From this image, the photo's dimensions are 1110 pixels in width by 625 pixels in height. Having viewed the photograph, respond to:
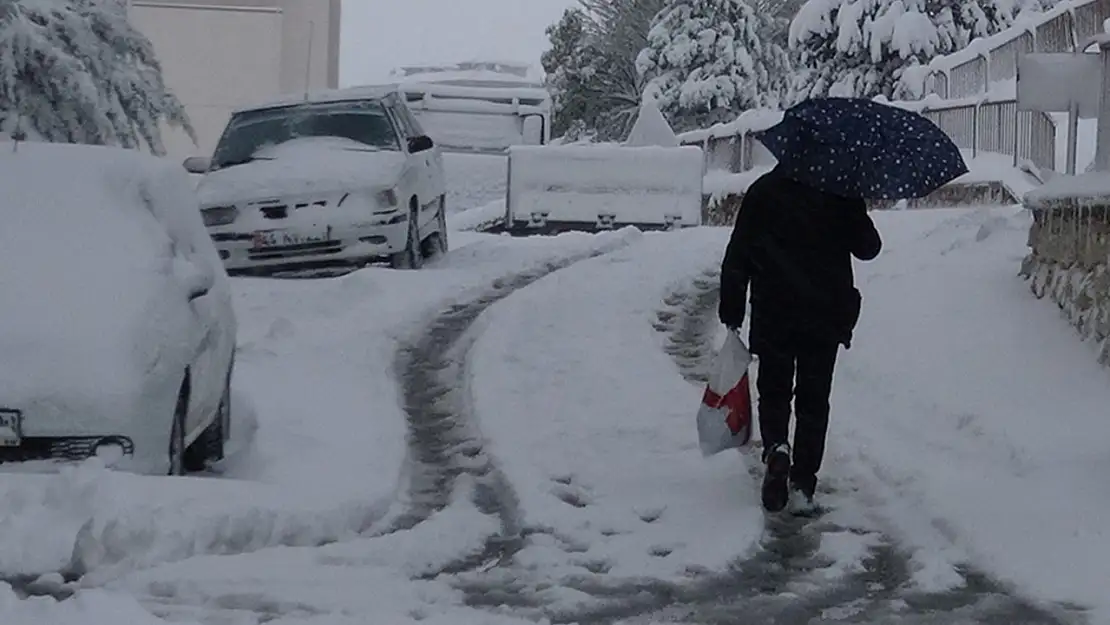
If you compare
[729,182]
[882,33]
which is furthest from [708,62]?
[729,182]

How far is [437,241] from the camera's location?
58.7 feet

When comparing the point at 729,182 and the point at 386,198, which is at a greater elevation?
the point at 386,198

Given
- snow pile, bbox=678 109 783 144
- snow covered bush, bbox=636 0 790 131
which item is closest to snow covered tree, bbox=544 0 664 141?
snow covered bush, bbox=636 0 790 131

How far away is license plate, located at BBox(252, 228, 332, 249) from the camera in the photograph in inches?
603

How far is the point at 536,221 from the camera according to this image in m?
22.1

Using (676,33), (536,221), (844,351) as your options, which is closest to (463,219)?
(536,221)

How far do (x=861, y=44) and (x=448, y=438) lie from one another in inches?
1319

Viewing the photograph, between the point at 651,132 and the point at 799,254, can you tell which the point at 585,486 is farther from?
the point at 651,132

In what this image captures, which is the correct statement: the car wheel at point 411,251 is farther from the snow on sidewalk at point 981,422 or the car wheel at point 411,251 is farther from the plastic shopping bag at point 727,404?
the plastic shopping bag at point 727,404

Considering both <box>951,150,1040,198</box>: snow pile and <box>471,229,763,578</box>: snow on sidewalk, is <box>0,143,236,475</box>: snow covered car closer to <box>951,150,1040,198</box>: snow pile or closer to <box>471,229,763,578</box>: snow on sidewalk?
<box>471,229,763,578</box>: snow on sidewalk

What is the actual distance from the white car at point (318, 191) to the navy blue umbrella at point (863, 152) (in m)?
8.10

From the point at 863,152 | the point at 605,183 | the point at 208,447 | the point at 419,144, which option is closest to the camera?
the point at 863,152

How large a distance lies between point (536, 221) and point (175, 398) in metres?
15.1

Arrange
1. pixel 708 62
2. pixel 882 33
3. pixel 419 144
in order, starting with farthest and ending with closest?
pixel 708 62 → pixel 882 33 → pixel 419 144
